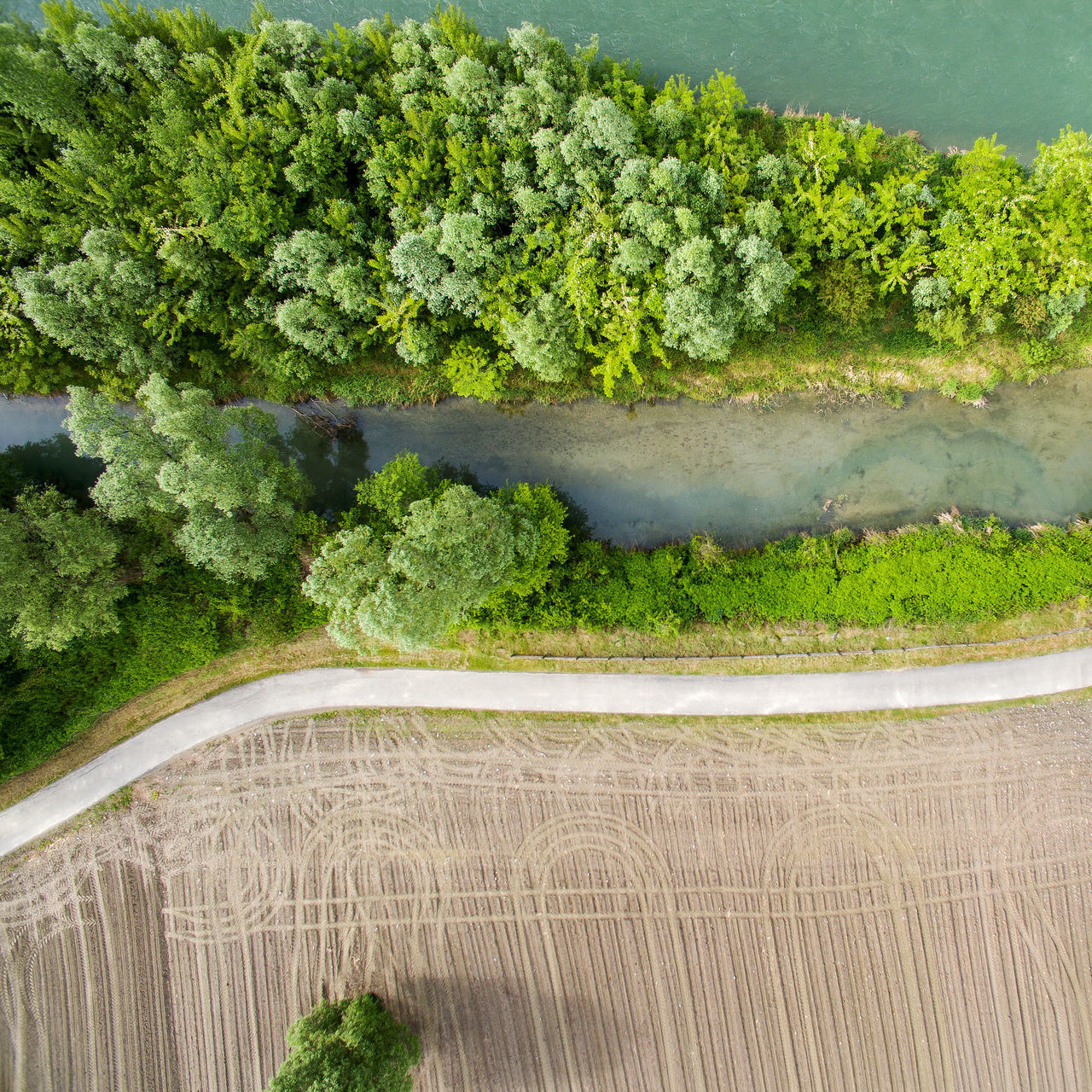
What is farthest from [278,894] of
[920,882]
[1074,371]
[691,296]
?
[1074,371]

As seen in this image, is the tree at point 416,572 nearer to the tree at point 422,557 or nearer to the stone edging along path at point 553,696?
the tree at point 422,557

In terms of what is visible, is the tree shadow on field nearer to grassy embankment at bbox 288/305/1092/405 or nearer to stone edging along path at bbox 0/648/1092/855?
stone edging along path at bbox 0/648/1092/855

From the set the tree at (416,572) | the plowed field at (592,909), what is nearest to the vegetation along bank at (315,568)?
the tree at (416,572)

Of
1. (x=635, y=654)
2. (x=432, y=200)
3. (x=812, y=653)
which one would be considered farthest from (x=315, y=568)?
(x=812, y=653)

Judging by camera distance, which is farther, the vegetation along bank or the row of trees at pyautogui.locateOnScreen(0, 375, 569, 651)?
the vegetation along bank

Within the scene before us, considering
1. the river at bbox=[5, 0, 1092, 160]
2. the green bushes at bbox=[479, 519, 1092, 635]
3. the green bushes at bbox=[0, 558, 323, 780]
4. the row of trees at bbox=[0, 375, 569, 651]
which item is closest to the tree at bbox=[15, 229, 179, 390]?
the row of trees at bbox=[0, 375, 569, 651]

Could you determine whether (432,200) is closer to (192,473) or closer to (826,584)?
(192,473)
